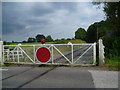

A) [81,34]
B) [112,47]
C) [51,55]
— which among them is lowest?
[51,55]

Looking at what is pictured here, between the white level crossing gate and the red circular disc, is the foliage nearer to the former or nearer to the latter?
the white level crossing gate

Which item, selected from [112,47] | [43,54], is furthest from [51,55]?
[112,47]

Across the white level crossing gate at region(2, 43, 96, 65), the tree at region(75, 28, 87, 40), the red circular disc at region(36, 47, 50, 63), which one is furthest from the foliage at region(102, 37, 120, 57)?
the tree at region(75, 28, 87, 40)

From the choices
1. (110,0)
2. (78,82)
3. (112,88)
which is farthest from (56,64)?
(110,0)

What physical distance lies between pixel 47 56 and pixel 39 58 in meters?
0.50

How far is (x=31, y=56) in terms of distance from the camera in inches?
455

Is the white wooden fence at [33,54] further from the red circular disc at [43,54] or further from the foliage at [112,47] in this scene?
the foliage at [112,47]

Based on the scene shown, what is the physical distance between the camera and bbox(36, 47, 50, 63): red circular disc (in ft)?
34.4

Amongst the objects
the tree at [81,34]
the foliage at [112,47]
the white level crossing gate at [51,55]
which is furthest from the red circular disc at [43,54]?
the tree at [81,34]

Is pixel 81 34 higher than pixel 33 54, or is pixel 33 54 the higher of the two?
pixel 81 34

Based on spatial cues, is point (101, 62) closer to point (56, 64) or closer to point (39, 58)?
point (56, 64)

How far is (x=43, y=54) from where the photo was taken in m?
10.6

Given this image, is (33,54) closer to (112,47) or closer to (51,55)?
(51,55)

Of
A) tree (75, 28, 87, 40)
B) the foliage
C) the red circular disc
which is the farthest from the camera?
tree (75, 28, 87, 40)
